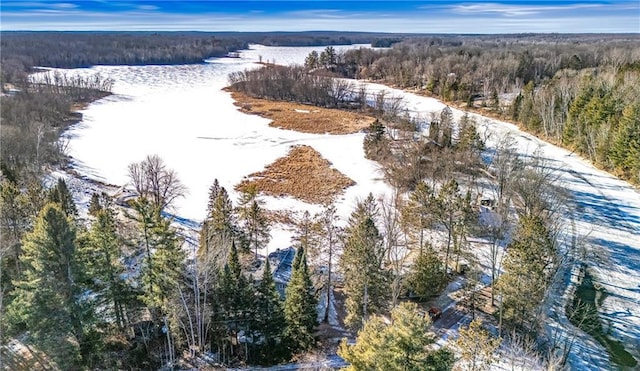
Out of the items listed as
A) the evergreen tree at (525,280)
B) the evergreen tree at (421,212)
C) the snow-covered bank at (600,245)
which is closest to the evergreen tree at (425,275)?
the evergreen tree at (525,280)

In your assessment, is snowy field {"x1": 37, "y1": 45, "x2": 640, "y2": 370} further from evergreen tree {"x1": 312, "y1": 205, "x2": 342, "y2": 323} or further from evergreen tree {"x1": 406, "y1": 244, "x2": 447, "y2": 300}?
evergreen tree {"x1": 406, "y1": 244, "x2": 447, "y2": 300}

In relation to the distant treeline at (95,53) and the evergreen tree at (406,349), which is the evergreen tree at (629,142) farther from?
the distant treeline at (95,53)

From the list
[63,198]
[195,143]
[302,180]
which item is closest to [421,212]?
[302,180]

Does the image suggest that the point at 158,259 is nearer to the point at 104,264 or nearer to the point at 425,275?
the point at 104,264

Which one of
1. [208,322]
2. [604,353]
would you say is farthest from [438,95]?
[208,322]

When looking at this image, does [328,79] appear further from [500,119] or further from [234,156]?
[234,156]

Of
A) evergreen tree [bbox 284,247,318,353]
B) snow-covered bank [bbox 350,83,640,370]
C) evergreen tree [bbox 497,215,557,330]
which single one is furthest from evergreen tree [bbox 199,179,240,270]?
snow-covered bank [bbox 350,83,640,370]
